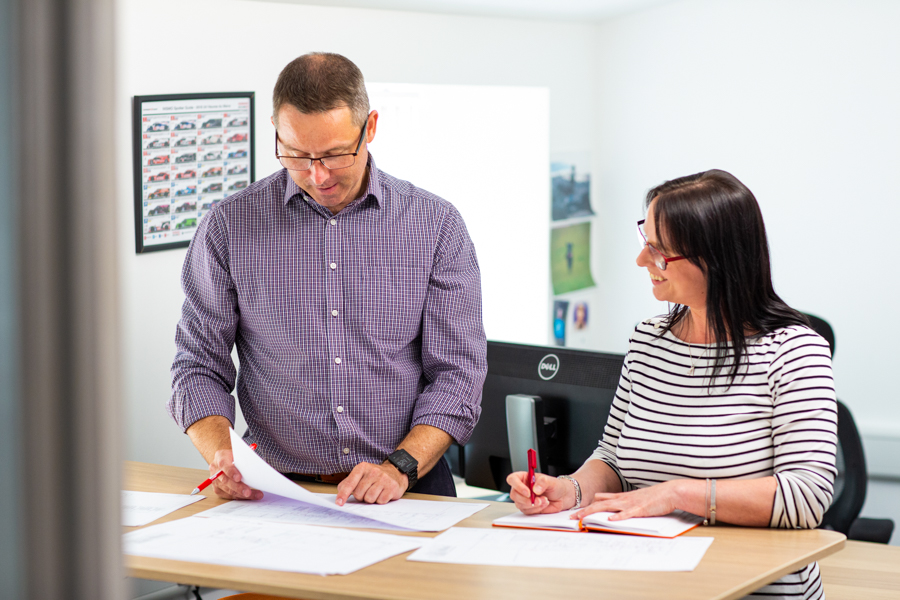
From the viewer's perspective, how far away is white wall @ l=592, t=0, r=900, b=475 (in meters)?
3.32

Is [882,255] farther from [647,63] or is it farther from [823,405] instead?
[823,405]

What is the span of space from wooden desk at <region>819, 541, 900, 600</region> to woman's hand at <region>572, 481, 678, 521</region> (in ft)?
1.78

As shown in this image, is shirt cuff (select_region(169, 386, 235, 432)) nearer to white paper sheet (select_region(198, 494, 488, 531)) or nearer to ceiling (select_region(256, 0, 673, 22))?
white paper sheet (select_region(198, 494, 488, 531))

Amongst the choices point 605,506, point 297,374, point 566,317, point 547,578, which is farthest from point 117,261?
point 566,317

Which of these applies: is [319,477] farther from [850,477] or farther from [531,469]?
[850,477]

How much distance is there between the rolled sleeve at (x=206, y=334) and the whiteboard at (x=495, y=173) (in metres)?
1.82

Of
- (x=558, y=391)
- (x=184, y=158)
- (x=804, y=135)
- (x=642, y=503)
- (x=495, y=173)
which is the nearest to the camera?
(x=642, y=503)

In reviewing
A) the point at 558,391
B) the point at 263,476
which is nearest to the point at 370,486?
the point at 263,476

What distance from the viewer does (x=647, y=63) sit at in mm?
4074

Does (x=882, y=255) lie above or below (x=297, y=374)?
above

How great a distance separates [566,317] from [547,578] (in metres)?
3.03

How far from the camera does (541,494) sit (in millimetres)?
1553

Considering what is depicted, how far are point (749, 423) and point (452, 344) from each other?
611 mm

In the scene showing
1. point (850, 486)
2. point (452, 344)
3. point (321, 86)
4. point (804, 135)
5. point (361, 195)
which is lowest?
point (850, 486)
